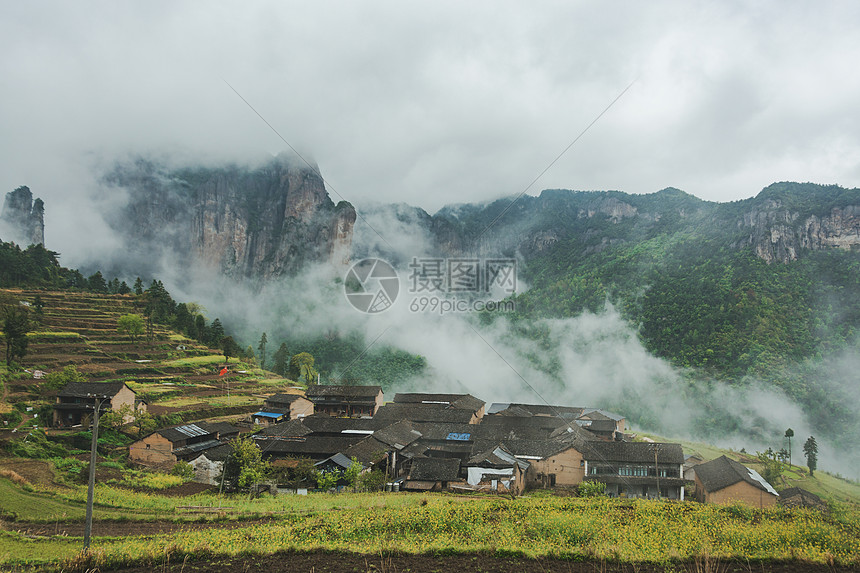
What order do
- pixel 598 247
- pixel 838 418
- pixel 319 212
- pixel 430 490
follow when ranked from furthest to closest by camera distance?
pixel 319 212
pixel 598 247
pixel 838 418
pixel 430 490

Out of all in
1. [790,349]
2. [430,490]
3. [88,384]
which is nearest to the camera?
[430,490]

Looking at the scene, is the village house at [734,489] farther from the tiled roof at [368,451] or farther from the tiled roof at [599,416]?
the tiled roof at [368,451]

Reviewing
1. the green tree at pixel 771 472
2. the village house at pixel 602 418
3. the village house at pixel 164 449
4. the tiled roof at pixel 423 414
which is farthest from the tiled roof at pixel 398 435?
the green tree at pixel 771 472

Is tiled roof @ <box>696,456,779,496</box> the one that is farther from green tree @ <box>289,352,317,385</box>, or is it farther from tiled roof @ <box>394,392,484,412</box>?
green tree @ <box>289,352,317,385</box>

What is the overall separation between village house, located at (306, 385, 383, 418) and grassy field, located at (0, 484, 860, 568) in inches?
1215

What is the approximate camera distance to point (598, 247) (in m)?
104

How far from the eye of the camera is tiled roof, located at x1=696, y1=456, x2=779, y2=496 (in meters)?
25.1

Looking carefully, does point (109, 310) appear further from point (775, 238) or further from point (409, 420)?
point (775, 238)

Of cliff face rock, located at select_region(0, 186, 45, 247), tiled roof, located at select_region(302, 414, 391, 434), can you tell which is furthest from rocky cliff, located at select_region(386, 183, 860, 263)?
cliff face rock, located at select_region(0, 186, 45, 247)

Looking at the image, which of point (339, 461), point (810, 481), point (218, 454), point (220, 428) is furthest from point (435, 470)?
point (810, 481)

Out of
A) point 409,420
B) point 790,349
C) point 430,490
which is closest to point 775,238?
point 790,349

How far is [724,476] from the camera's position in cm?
2631

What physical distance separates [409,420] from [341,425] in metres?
6.97

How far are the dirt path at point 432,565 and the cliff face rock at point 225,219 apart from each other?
100m
